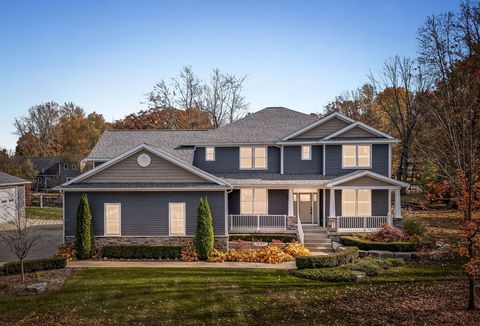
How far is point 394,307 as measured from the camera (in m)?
11.1

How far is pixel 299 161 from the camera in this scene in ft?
76.5

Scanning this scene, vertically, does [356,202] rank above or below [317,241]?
above

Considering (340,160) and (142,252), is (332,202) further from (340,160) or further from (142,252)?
(142,252)

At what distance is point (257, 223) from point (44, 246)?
12433 millimetres

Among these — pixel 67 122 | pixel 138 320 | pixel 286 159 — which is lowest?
pixel 138 320

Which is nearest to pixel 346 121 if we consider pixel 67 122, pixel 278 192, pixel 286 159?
pixel 286 159

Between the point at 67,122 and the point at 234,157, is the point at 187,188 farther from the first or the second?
the point at 67,122

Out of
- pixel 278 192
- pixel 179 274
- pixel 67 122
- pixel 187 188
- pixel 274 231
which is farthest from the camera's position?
pixel 67 122

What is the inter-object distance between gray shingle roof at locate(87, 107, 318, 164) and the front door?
3.98 m

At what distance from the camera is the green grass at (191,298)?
34.5ft

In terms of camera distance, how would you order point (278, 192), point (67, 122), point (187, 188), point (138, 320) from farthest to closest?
point (67, 122) < point (278, 192) < point (187, 188) < point (138, 320)

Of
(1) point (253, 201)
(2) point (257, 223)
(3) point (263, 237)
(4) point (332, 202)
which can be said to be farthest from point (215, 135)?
(4) point (332, 202)

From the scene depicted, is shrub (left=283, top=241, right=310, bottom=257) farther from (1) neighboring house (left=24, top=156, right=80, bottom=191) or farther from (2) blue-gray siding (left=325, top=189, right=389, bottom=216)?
(1) neighboring house (left=24, top=156, right=80, bottom=191)

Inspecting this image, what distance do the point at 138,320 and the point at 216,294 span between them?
9.65 feet
